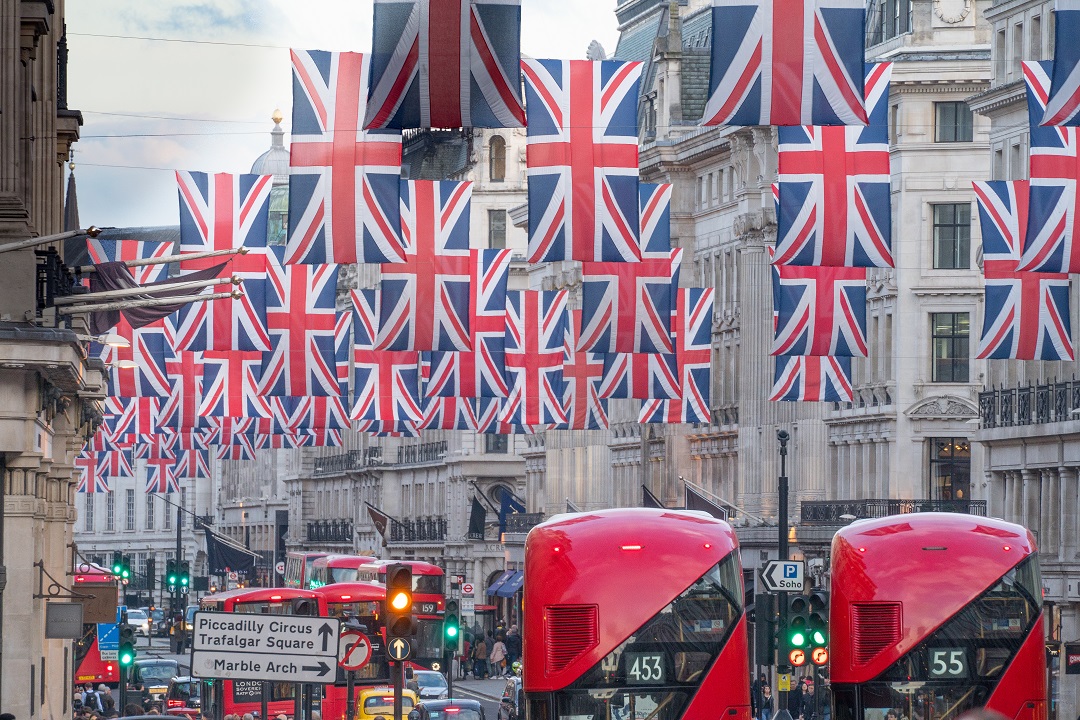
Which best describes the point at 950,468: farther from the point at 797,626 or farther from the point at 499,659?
the point at 797,626

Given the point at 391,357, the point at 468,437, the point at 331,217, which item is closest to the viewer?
the point at 331,217

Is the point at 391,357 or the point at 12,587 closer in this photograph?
the point at 12,587

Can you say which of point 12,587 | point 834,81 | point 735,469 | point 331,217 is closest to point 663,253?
point 331,217

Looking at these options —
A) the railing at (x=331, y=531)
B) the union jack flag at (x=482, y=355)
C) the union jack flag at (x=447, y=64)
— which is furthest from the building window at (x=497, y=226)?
the union jack flag at (x=447, y=64)

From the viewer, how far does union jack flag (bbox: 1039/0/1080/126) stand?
2781 cm

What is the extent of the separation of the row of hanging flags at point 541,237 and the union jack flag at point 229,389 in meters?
0.05

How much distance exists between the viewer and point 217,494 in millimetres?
172750

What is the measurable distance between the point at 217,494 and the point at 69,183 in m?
134

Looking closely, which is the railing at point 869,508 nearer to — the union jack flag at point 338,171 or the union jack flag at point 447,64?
the union jack flag at point 338,171

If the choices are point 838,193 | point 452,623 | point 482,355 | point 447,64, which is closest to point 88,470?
point 482,355

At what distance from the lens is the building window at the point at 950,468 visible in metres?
64.1

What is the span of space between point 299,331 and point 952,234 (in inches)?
989

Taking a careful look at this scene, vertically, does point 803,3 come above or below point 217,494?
above

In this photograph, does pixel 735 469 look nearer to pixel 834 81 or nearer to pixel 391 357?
pixel 391 357
